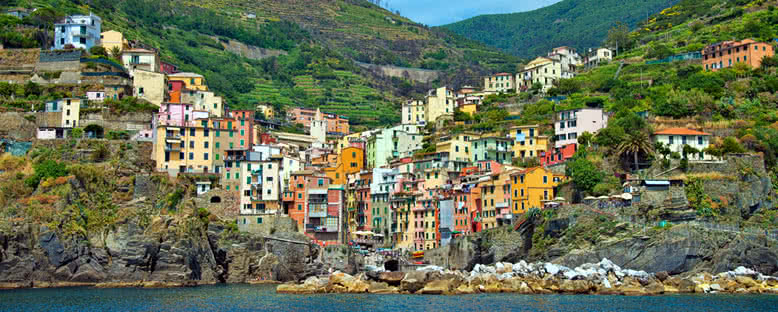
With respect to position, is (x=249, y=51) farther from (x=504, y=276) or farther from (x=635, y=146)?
(x=504, y=276)

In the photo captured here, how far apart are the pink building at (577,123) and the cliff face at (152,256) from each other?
27.2m

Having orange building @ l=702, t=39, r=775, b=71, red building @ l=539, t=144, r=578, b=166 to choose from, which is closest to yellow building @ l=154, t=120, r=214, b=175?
red building @ l=539, t=144, r=578, b=166

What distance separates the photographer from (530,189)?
249 feet

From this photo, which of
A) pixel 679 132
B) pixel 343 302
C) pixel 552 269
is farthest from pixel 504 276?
pixel 679 132

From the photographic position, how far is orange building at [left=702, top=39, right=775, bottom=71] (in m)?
98.4

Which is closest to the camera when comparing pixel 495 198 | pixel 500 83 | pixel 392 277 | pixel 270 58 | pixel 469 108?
pixel 392 277

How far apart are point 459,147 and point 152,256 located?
33.3 metres

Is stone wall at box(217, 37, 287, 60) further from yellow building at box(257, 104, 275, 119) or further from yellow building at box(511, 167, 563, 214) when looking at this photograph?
yellow building at box(511, 167, 563, 214)

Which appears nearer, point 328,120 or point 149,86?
point 149,86

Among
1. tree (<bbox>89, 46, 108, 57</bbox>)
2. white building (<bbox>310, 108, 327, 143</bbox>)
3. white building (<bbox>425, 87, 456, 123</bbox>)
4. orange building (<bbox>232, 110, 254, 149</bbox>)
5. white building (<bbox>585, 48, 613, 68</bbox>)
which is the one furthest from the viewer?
white building (<bbox>585, 48, 613, 68</bbox>)

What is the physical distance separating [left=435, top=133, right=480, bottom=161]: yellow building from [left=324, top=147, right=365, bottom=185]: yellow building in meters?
10.0

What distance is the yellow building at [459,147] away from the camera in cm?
8970

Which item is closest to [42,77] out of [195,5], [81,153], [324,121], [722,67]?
[81,153]

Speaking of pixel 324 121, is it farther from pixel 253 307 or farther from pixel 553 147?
pixel 253 307
